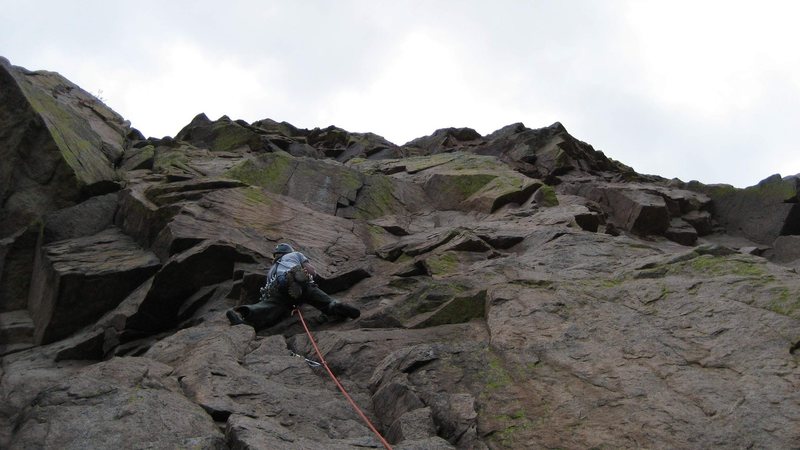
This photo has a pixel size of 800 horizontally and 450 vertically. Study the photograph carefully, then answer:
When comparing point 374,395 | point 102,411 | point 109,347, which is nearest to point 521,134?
point 109,347

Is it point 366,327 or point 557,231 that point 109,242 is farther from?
point 557,231

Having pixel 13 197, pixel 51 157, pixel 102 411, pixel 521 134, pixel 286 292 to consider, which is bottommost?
pixel 102 411

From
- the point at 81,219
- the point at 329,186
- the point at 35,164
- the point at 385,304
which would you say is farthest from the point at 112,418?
the point at 329,186

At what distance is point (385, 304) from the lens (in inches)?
587

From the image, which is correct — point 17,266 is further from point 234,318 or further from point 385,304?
point 385,304

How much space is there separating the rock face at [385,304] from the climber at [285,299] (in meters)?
0.32

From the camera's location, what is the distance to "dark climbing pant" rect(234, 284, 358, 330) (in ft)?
48.3

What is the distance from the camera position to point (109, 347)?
1586 cm

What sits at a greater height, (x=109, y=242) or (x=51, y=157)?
(x=51, y=157)

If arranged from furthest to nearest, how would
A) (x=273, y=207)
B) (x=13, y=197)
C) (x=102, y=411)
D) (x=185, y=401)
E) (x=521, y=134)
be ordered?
(x=521, y=134) < (x=273, y=207) < (x=13, y=197) < (x=185, y=401) < (x=102, y=411)

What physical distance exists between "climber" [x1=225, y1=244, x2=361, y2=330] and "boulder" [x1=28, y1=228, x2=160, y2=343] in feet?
14.1

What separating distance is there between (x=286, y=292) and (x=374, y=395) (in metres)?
5.15

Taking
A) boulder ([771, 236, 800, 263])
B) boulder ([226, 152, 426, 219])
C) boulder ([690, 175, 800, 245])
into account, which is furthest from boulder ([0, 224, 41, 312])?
boulder ([690, 175, 800, 245])

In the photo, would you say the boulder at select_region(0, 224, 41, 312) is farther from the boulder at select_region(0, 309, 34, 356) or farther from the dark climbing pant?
the dark climbing pant
